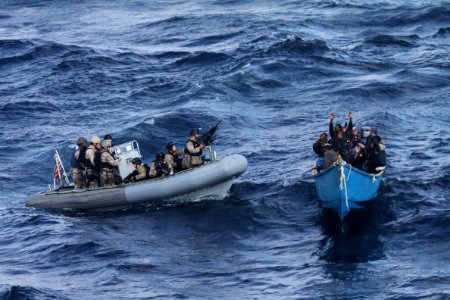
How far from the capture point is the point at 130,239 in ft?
88.1

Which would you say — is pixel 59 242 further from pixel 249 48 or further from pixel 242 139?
pixel 249 48

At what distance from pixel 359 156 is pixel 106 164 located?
7.92 metres

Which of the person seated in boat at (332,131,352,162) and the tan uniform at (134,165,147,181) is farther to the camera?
the tan uniform at (134,165,147,181)

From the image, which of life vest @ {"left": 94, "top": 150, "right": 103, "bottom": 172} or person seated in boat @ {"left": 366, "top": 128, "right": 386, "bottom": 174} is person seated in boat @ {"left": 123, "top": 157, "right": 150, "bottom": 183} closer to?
life vest @ {"left": 94, "top": 150, "right": 103, "bottom": 172}

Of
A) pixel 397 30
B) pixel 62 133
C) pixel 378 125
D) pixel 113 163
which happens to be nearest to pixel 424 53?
pixel 397 30

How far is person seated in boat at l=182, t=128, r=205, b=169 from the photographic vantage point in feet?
93.2

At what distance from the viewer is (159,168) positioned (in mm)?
28609

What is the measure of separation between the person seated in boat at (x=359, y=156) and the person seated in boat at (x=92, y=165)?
796 centimetres


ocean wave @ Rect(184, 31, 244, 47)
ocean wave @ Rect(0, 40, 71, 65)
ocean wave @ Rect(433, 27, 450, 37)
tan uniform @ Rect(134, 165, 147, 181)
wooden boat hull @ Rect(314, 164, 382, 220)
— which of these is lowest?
wooden boat hull @ Rect(314, 164, 382, 220)

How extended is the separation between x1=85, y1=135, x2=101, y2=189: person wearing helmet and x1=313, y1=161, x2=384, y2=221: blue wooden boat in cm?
701

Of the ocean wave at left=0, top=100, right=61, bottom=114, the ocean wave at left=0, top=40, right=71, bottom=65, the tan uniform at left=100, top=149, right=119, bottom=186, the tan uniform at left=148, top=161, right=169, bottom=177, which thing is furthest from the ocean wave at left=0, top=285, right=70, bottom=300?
the ocean wave at left=0, top=40, right=71, bottom=65

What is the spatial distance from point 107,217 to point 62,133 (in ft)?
38.3

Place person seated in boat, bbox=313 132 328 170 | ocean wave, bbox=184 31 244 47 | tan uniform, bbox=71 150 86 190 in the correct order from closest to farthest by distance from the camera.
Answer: person seated in boat, bbox=313 132 328 170 → tan uniform, bbox=71 150 86 190 → ocean wave, bbox=184 31 244 47

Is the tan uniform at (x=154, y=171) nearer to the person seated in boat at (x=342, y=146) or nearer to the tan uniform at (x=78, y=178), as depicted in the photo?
the tan uniform at (x=78, y=178)
